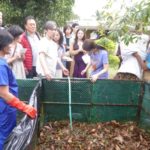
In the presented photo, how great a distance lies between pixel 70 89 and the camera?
4.95m

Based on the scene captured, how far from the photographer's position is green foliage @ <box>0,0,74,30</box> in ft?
43.4

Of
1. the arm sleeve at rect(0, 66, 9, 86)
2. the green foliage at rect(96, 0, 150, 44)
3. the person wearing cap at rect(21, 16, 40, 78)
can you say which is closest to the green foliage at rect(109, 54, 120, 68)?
the person wearing cap at rect(21, 16, 40, 78)

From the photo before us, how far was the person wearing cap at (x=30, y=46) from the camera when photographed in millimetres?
5750

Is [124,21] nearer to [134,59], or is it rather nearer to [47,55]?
[134,59]

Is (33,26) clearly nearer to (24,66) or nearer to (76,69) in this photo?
(24,66)

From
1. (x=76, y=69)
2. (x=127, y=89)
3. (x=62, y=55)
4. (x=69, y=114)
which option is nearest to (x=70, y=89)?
(x=69, y=114)

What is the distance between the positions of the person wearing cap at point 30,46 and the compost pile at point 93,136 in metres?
1.18

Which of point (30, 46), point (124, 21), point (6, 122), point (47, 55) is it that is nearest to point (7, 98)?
point (6, 122)

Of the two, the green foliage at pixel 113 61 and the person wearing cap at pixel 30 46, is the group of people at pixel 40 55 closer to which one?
the person wearing cap at pixel 30 46

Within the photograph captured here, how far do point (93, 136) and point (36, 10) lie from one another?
9797mm

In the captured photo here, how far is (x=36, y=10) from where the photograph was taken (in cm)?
1375

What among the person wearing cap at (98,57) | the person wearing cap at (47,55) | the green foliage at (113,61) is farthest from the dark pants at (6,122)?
the green foliage at (113,61)

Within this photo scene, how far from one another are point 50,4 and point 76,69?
7318mm

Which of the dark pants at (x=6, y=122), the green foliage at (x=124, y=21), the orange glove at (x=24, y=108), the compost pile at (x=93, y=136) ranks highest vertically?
the green foliage at (x=124, y=21)
